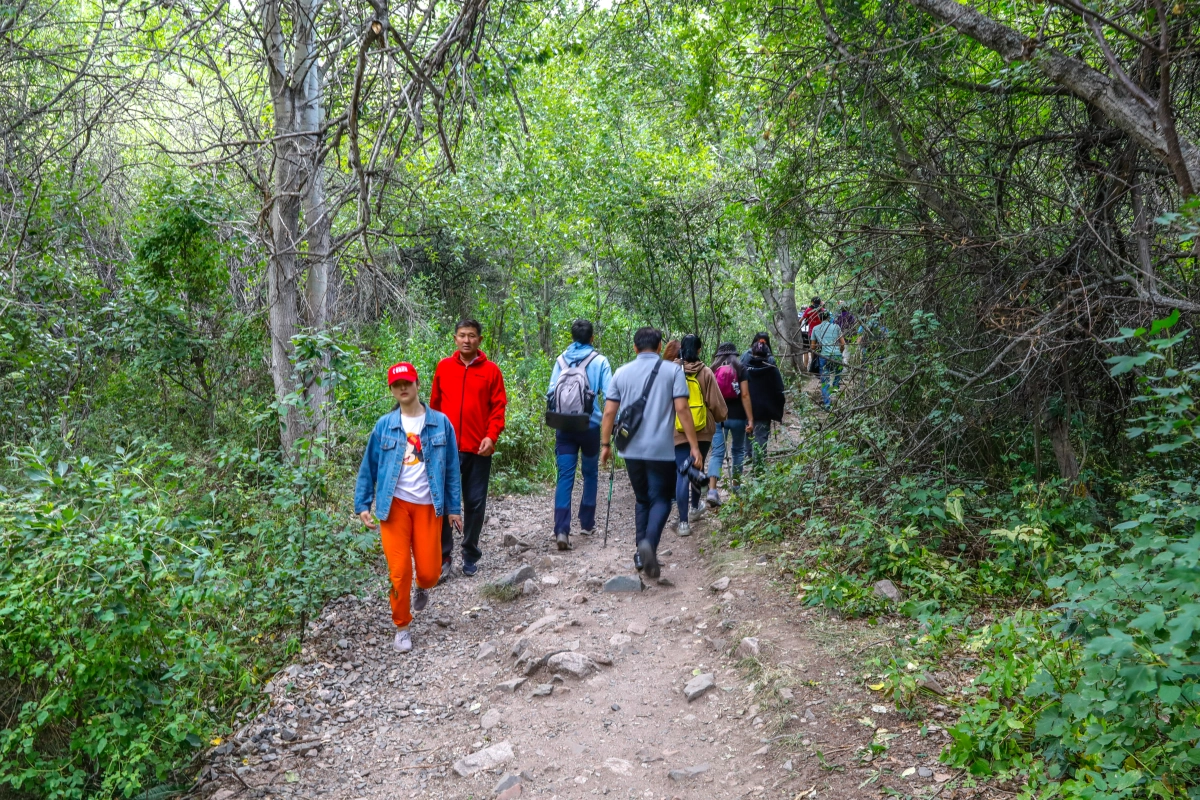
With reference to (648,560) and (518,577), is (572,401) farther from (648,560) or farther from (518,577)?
(648,560)

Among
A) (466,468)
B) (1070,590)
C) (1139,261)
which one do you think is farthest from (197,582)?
(1139,261)

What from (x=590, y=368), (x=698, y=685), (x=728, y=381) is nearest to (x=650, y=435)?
(x=590, y=368)

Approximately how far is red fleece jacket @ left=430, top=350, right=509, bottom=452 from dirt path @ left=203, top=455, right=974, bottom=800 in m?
1.43

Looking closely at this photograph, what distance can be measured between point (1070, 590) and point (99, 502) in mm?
4591

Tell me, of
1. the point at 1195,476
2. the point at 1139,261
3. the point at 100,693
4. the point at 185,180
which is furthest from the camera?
the point at 185,180

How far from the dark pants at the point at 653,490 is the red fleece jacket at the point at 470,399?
1274mm

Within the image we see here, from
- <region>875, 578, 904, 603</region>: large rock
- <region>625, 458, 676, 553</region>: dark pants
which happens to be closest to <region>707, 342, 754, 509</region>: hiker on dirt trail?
<region>625, 458, 676, 553</region>: dark pants

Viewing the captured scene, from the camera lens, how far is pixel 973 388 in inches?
230

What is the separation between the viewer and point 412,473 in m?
5.34

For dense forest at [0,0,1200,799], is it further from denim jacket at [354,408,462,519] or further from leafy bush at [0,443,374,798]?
denim jacket at [354,408,462,519]

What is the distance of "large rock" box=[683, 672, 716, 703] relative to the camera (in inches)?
173

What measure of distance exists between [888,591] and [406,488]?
132 inches

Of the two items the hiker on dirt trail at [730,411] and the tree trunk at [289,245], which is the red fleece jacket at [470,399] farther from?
the hiker on dirt trail at [730,411]

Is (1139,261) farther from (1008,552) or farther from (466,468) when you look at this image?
(466,468)
